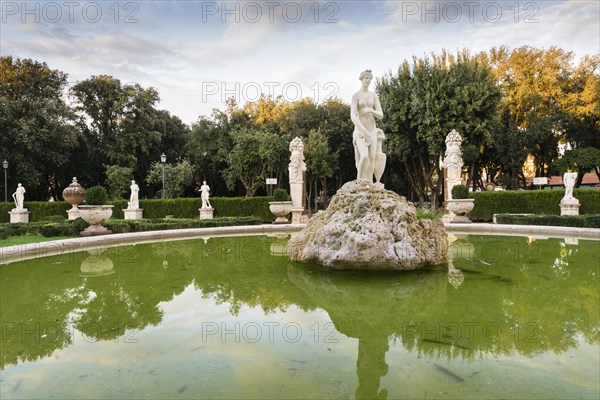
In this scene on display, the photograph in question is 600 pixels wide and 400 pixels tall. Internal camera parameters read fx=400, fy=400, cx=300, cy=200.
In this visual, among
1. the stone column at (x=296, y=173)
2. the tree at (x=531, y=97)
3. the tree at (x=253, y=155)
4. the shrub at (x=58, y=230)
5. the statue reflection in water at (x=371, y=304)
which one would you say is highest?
the tree at (x=531, y=97)

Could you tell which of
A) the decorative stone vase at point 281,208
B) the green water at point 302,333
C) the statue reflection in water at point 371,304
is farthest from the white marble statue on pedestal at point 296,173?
the green water at point 302,333

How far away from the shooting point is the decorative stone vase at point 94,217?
13.0 meters

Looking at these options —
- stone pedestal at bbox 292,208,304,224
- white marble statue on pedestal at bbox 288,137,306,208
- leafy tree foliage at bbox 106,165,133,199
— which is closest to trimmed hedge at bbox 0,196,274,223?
white marble statue on pedestal at bbox 288,137,306,208

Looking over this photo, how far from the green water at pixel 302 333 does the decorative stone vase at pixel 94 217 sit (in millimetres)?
6569

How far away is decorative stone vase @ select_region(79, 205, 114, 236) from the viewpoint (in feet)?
42.5

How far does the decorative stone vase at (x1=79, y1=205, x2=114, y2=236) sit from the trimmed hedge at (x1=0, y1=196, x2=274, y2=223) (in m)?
9.54

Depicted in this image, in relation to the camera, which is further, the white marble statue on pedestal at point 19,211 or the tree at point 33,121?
the tree at point 33,121

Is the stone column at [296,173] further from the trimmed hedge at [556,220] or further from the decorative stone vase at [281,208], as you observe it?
the trimmed hedge at [556,220]

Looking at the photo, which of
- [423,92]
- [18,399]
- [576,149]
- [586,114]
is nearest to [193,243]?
[18,399]

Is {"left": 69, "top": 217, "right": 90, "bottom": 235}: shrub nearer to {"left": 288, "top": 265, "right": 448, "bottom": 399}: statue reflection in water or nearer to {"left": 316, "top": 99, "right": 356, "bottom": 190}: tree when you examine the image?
{"left": 288, "top": 265, "right": 448, "bottom": 399}: statue reflection in water

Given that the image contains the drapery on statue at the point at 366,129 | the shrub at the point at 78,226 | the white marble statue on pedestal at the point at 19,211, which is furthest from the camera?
the white marble statue on pedestal at the point at 19,211

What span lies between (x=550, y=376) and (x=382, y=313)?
1.72 m

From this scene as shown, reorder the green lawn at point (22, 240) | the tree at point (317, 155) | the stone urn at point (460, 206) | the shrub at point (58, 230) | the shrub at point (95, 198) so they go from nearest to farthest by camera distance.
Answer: the green lawn at point (22, 240), the shrub at point (58, 230), the shrub at point (95, 198), the stone urn at point (460, 206), the tree at point (317, 155)

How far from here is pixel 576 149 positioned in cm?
2894
